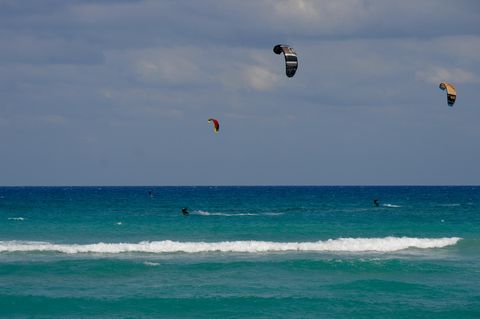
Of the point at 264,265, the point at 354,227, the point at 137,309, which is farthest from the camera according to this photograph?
the point at 354,227

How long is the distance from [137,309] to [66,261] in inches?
287

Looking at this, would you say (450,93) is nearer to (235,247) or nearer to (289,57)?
(289,57)

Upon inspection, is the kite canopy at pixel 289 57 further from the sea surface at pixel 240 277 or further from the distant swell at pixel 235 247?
the distant swell at pixel 235 247

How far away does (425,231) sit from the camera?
123 ft

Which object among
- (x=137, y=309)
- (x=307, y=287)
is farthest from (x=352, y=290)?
(x=137, y=309)

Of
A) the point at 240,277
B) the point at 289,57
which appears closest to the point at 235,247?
the point at 240,277

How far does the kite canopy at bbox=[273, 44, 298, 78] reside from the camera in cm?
2178

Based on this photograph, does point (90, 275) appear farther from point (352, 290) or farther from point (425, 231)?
point (425, 231)

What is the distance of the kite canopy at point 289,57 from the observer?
21.8m

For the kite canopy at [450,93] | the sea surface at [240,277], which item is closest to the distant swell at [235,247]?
the sea surface at [240,277]

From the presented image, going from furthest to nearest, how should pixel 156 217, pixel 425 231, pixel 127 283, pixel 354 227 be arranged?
pixel 156 217
pixel 354 227
pixel 425 231
pixel 127 283

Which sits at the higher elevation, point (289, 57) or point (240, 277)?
point (289, 57)

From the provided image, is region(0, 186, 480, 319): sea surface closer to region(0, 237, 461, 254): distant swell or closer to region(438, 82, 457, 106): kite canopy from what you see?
region(0, 237, 461, 254): distant swell

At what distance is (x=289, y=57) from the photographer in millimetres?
22406
